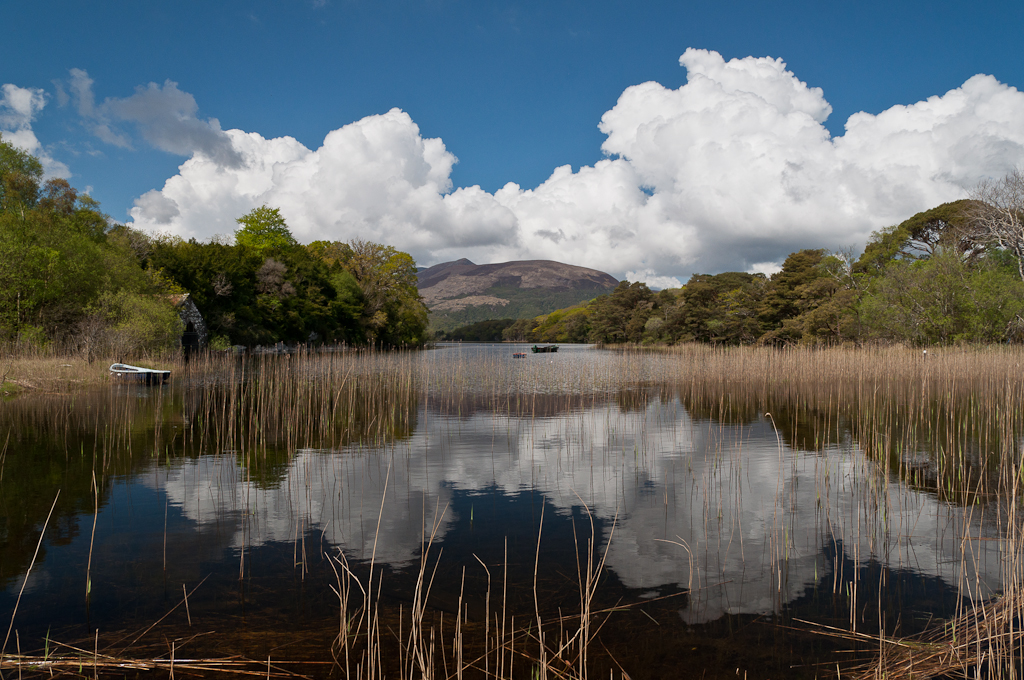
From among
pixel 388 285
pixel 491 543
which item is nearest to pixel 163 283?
pixel 388 285

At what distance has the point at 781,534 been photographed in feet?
18.9

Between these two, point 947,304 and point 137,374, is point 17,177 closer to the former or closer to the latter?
point 137,374

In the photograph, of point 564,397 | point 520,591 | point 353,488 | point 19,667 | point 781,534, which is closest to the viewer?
point 19,667

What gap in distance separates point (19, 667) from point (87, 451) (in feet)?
26.7

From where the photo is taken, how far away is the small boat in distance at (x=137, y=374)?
1948 cm

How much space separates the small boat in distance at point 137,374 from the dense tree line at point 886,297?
119ft

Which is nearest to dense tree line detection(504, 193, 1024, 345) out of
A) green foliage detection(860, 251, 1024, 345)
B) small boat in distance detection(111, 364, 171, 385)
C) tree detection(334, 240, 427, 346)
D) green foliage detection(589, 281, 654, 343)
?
green foliage detection(860, 251, 1024, 345)

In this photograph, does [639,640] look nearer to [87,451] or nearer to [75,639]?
[75,639]

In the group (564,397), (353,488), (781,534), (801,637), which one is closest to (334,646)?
(801,637)

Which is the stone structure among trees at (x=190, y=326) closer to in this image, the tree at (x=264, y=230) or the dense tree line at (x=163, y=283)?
the dense tree line at (x=163, y=283)

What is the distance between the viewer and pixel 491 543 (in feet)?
18.5

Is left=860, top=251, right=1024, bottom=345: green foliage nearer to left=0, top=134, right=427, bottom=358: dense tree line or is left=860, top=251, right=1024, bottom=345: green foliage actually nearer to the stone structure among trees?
left=0, top=134, right=427, bottom=358: dense tree line

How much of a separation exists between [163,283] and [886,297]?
44.8m

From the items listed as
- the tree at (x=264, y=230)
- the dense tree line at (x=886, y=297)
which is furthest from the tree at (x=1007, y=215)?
the tree at (x=264, y=230)
